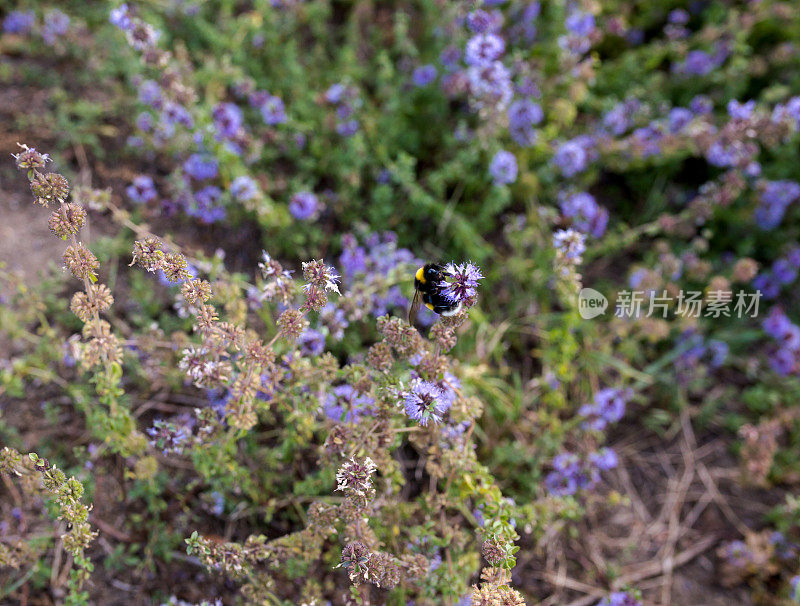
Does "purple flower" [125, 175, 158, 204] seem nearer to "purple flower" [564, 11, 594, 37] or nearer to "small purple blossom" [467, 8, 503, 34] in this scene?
"small purple blossom" [467, 8, 503, 34]

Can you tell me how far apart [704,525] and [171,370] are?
10.4ft

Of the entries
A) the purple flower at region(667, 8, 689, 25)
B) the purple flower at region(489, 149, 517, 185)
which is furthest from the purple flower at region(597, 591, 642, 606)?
the purple flower at region(667, 8, 689, 25)

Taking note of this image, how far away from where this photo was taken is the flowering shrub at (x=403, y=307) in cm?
248

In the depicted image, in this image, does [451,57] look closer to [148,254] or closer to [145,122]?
[145,122]

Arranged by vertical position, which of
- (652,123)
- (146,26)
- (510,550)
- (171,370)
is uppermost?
(652,123)

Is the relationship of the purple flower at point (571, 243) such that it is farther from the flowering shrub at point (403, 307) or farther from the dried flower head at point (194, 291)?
the dried flower head at point (194, 291)

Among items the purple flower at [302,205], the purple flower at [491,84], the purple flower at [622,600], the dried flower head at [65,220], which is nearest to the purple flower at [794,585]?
the purple flower at [622,600]

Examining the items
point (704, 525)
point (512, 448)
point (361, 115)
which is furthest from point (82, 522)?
point (704, 525)

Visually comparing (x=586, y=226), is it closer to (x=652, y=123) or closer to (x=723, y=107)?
(x=652, y=123)

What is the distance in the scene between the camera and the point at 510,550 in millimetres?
2109

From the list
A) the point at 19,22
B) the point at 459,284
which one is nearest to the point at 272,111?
the point at 19,22

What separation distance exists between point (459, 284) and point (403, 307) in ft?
5.20

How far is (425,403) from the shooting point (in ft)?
6.86

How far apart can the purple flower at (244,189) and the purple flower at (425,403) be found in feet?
6.31
